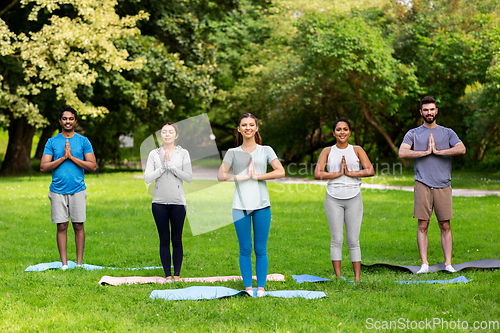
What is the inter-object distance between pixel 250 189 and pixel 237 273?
2.15 m

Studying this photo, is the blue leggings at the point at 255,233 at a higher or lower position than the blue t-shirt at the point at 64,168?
lower

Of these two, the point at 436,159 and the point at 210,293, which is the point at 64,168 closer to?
the point at 210,293

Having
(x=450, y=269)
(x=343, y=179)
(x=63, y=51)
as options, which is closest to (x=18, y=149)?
(x=63, y=51)

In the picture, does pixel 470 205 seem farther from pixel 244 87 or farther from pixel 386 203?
pixel 244 87

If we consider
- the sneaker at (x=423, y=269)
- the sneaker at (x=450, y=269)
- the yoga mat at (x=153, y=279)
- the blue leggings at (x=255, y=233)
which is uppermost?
the blue leggings at (x=255, y=233)

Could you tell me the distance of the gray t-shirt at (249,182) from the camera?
5.11 m

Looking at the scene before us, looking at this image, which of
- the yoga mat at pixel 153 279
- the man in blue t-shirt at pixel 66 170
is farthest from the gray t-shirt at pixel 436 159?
the man in blue t-shirt at pixel 66 170

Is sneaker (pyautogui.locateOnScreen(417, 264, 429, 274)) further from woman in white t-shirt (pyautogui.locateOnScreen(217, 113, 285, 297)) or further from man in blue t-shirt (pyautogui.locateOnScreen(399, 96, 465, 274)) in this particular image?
woman in white t-shirt (pyautogui.locateOnScreen(217, 113, 285, 297))

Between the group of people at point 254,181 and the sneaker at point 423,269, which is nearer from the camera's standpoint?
the group of people at point 254,181

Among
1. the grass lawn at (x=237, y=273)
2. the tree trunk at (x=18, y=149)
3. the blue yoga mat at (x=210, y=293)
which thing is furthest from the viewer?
the tree trunk at (x=18, y=149)

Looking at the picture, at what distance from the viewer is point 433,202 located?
6719 mm

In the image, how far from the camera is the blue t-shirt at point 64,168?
643 cm

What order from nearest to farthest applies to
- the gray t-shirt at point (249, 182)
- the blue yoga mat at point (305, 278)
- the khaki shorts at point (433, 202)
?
the gray t-shirt at point (249, 182), the blue yoga mat at point (305, 278), the khaki shorts at point (433, 202)

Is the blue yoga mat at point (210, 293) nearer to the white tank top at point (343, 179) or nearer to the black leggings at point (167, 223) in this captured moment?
the black leggings at point (167, 223)
